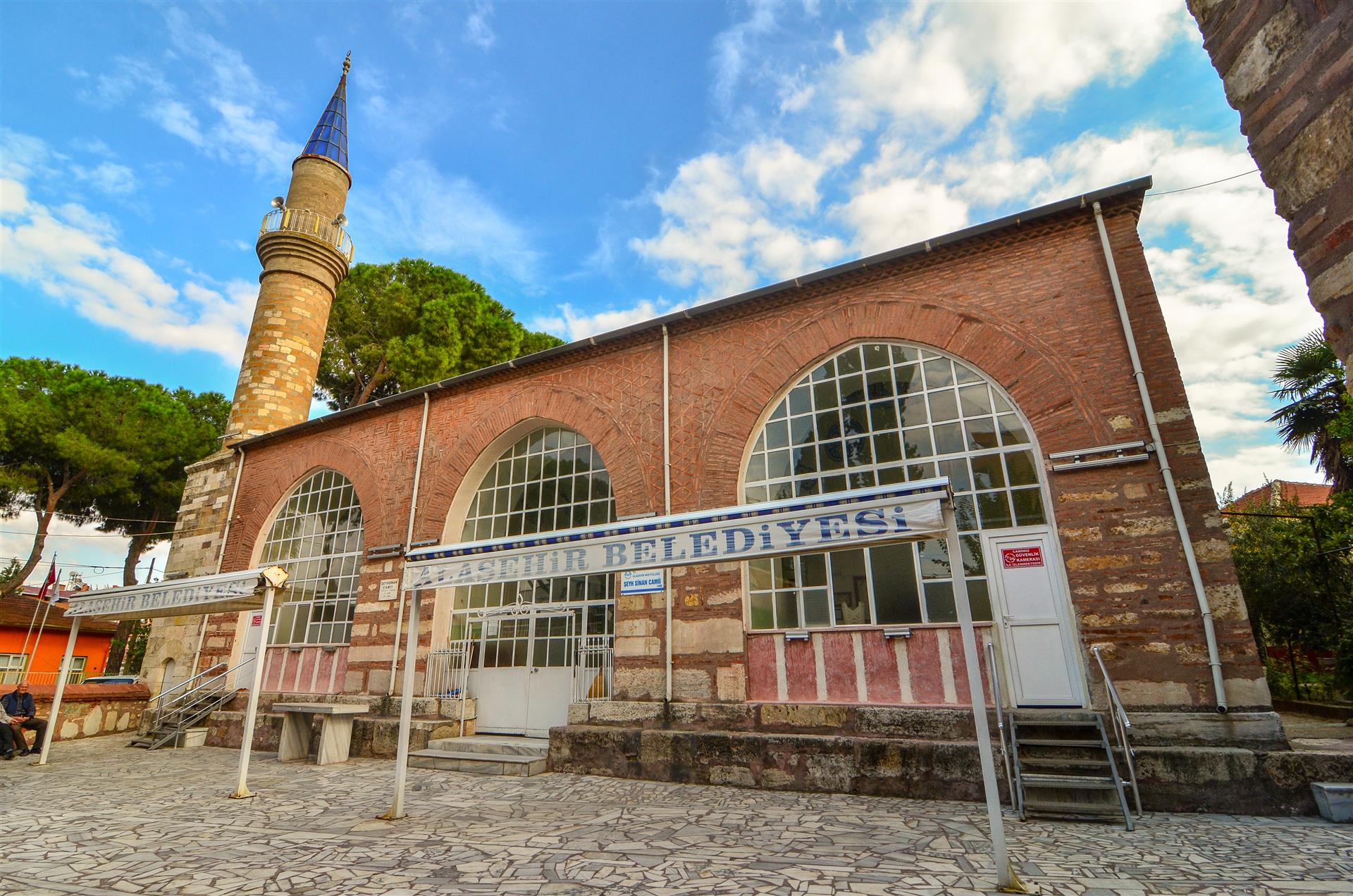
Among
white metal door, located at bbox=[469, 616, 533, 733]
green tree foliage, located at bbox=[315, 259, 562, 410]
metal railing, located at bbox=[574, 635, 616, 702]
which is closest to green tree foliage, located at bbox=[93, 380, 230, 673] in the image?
green tree foliage, located at bbox=[315, 259, 562, 410]

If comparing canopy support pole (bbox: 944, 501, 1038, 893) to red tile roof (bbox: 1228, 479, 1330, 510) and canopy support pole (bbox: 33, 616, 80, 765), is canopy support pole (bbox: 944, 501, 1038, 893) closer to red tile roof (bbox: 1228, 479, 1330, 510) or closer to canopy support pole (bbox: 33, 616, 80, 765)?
canopy support pole (bbox: 33, 616, 80, 765)

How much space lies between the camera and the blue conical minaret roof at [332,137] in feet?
60.7

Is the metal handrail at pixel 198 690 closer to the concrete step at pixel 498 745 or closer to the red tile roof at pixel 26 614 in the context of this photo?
the concrete step at pixel 498 745

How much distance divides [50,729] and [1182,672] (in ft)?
44.9

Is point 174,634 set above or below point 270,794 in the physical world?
above

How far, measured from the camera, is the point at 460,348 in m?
19.1

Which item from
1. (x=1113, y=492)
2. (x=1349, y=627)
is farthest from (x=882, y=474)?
(x=1349, y=627)

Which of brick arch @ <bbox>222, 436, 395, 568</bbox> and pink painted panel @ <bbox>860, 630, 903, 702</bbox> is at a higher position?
brick arch @ <bbox>222, 436, 395, 568</bbox>

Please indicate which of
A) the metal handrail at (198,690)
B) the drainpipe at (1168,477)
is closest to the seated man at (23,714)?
the metal handrail at (198,690)

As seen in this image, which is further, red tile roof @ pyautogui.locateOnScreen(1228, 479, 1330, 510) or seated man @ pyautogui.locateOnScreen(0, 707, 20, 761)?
red tile roof @ pyautogui.locateOnScreen(1228, 479, 1330, 510)

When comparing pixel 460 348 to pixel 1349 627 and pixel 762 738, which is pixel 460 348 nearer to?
pixel 762 738

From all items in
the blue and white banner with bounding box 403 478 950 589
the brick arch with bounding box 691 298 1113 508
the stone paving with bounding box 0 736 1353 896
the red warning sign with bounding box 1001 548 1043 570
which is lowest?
the stone paving with bounding box 0 736 1353 896

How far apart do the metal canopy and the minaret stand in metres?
6.51

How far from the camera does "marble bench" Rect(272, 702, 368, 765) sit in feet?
30.3
